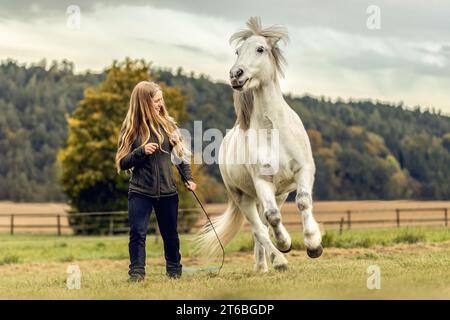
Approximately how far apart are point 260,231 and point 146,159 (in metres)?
1.91

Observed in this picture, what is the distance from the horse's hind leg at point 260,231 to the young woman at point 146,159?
4.32 feet

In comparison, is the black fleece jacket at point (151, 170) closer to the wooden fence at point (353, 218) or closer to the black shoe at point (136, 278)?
the black shoe at point (136, 278)

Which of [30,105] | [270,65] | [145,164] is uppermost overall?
[30,105]

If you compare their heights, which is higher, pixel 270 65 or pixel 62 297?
pixel 270 65

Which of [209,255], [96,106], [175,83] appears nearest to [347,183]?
[96,106]

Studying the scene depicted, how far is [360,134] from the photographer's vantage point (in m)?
75.8

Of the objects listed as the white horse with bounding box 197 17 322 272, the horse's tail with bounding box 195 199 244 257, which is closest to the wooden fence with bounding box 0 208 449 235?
the horse's tail with bounding box 195 199 244 257

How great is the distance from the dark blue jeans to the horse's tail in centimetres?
199

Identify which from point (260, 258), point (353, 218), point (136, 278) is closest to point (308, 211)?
point (260, 258)

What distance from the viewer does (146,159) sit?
8383 millimetres

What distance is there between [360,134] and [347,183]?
14500mm

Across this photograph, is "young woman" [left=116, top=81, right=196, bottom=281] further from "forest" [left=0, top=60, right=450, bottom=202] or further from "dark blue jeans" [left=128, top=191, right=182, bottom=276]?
"forest" [left=0, top=60, right=450, bottom=202]

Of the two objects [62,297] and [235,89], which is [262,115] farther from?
[62,297]

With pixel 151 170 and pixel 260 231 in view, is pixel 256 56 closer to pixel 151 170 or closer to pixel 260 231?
pixel 151 170
